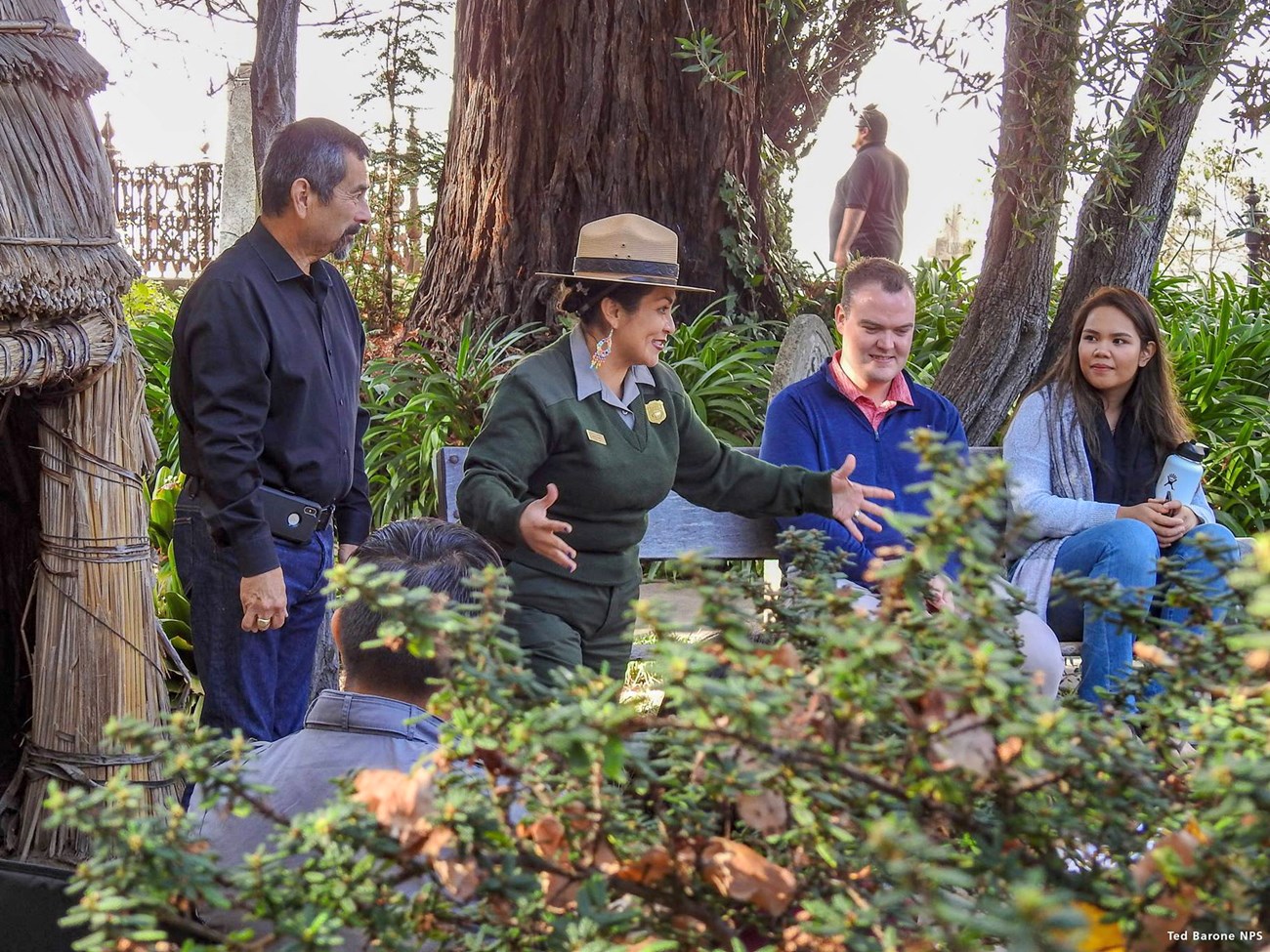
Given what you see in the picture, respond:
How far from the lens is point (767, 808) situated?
1.18 meters

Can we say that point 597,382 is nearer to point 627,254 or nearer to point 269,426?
point 627,254

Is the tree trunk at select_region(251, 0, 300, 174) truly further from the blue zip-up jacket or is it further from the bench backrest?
the blue zip-up jacket

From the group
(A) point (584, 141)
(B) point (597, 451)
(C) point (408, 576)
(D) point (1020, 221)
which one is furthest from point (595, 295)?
(A) point (584, 141)

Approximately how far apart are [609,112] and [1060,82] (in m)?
3.05

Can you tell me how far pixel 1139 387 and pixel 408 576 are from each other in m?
2.95

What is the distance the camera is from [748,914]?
129 cm

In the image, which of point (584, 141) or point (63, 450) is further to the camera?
point (584, 141)

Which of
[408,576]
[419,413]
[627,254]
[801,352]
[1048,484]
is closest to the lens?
[408,576]

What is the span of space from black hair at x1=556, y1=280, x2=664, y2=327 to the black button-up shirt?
570 mm

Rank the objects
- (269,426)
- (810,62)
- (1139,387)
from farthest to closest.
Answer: (810,62) < (1139,387) < (269,426)

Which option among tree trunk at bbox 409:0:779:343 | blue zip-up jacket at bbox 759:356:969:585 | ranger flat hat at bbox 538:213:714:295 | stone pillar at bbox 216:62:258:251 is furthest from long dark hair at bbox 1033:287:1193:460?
stone pillar at bbox 216:62:258:251

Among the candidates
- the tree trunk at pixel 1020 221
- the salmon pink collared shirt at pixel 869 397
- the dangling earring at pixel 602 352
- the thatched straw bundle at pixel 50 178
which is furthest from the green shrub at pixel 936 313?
the thatched straw bundle at pixel 50 178

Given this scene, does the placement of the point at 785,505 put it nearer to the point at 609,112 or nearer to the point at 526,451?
the point at 526,451

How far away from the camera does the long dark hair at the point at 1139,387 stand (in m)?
4.23
